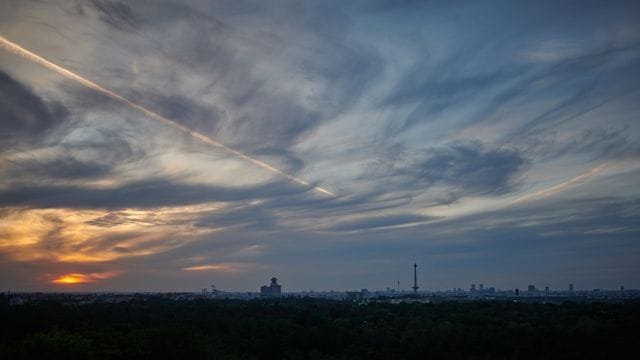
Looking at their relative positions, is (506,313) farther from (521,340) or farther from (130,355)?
(130,355)

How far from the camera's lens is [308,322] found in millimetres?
98875

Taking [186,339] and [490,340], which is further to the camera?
[490,340]

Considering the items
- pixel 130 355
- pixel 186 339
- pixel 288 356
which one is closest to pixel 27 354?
pixel 130 355

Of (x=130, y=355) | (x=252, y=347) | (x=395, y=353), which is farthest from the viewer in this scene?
(x=252, y=347)

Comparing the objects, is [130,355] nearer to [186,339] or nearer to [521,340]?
[186,339]

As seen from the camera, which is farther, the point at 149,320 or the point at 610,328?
the point at 149,320

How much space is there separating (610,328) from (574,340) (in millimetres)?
9080

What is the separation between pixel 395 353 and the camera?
62.6 metres

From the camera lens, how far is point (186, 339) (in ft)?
168

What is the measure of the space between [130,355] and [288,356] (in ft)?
86.9

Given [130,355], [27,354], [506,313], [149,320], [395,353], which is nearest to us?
[27,354]

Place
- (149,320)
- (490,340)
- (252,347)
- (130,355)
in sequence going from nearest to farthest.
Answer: (130,355), (490,340), (252,347), (149,320)

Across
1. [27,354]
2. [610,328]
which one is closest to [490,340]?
[610,328]

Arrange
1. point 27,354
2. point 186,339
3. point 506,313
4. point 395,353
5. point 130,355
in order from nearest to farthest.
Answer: point 27,354, point 130,355, point 186,339, point 395,353, point 506,313
